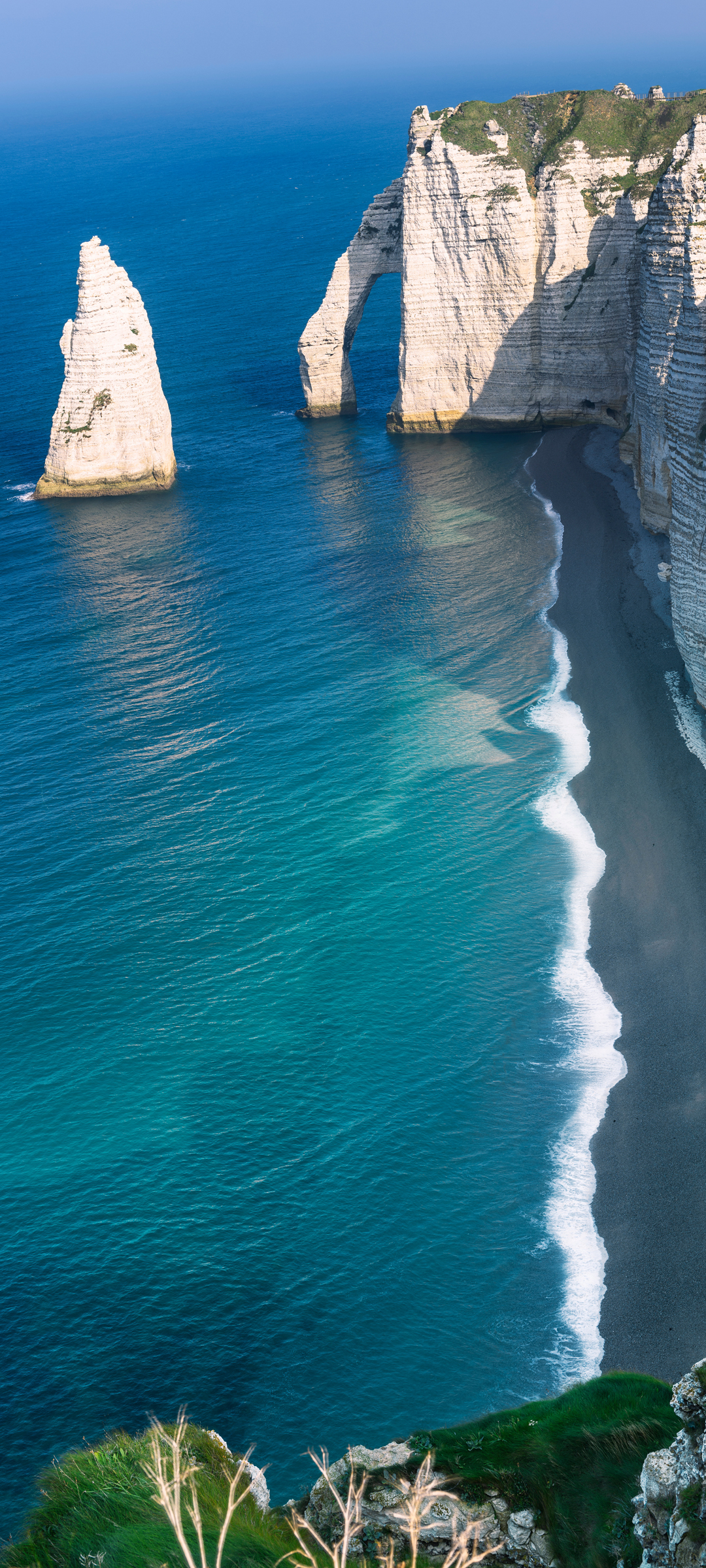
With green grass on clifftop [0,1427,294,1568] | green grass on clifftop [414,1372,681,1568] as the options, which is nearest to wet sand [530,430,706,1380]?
green grass on clifftop [414,1372,681,1568]

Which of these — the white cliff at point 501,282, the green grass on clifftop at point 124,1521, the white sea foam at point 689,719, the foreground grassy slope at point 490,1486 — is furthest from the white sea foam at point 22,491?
the foreground grassy slope at point 490,1486

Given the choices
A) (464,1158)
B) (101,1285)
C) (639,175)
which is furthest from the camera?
(639,175)

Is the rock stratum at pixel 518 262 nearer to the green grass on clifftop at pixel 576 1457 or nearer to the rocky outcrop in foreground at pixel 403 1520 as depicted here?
the green grass on clifftop at pixel 576 1457

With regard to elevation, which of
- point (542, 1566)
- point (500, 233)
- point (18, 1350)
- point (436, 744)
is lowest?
point (18, 1350)

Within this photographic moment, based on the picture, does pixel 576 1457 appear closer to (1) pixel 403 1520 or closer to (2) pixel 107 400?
(1) pixel 403 1520

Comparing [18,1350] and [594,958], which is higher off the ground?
[594,958]

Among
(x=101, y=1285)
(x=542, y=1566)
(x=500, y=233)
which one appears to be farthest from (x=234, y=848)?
(x=500, y=233)

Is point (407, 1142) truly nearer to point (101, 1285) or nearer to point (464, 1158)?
point (464, 1158)
